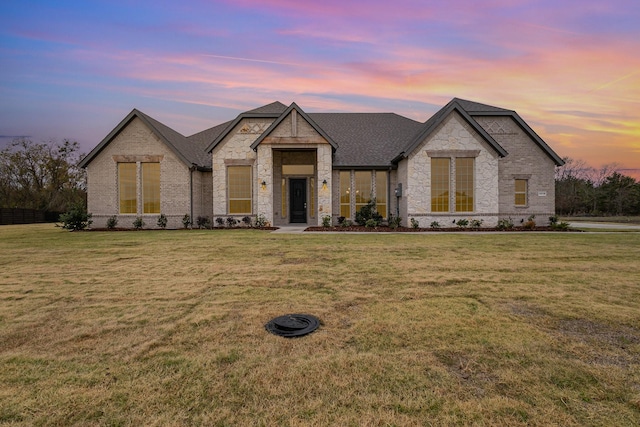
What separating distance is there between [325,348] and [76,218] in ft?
68.3

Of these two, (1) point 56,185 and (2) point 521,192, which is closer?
(2) point 521,192

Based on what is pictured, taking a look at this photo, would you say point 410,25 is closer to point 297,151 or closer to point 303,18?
point 303,18

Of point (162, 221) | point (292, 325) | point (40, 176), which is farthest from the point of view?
point (40, 176)

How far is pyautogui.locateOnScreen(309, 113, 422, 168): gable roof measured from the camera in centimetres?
2025

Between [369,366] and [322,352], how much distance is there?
52 cm

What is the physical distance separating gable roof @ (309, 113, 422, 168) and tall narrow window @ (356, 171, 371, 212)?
740 mm

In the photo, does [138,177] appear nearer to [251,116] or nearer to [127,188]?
[127,188]

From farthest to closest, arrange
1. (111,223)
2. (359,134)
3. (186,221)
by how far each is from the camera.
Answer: (359,134) < (186,221) < (111,223)

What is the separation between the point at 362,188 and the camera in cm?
2025

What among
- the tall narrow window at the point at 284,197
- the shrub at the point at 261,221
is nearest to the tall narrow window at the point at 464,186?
the tall narrow window at the point at 284,197

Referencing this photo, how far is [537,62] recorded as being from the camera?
53.4ft

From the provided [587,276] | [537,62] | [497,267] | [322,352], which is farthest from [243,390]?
[537,62]

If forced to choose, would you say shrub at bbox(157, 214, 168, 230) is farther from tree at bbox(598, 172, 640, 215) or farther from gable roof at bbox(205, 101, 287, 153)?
tree at bbox(598, 172, 640, 215)

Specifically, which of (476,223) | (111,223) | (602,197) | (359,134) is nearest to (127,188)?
(111,223)
